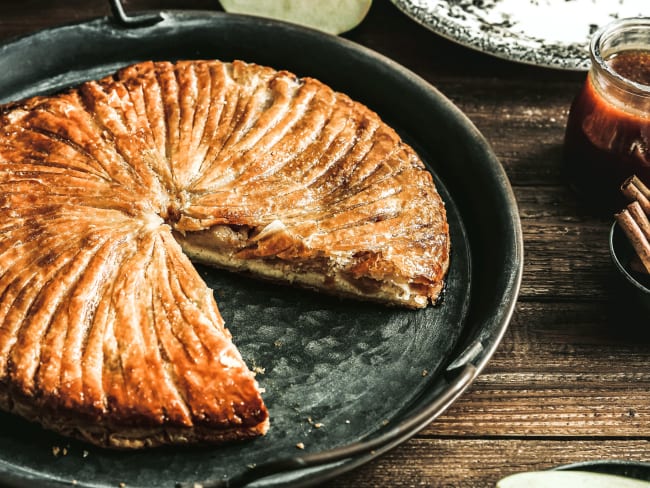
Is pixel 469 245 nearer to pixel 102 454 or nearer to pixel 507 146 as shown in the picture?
pixel 507 146

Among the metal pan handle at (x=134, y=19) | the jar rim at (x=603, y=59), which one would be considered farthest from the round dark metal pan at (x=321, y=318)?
the jar rim at (x=603, y=59)

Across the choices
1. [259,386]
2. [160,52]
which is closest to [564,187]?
[259,386]

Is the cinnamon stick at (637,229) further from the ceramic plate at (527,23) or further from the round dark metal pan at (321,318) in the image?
the ceramic plate at (527,23)

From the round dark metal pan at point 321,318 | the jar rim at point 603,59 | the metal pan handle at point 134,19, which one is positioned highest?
the metal pan handle at point 134,19

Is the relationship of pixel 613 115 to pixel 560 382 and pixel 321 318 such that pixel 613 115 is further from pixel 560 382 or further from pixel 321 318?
pixel 321 318

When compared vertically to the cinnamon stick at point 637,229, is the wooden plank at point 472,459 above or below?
below
